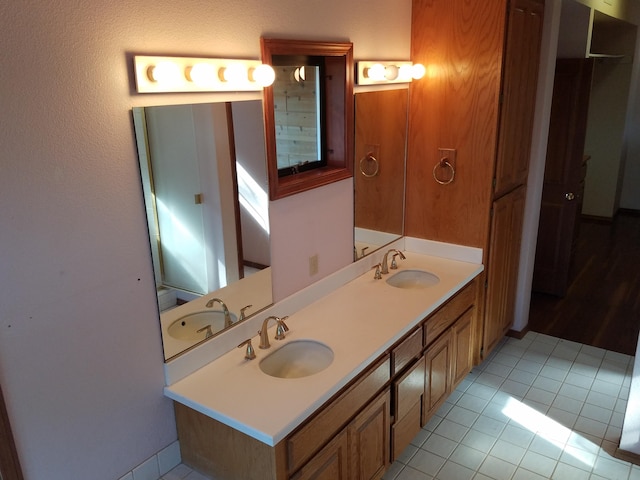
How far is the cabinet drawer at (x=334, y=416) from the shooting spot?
5.50 ft

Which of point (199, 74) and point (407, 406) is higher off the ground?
point (199, 74)

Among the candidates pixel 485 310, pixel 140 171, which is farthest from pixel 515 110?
pixel 140 171

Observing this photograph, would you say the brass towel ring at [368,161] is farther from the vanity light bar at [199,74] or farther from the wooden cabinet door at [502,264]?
the vanity light bar at [199,74]

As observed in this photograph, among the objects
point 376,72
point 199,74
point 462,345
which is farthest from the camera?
point 462,345

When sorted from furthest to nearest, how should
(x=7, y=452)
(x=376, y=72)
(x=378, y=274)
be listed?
(x=378, y=274), (x=376, y=72), (x=7, y=452)

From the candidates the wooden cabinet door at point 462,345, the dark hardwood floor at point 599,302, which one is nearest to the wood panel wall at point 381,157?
the wooden cabinet door at point 462,345

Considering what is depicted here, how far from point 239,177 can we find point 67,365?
0.90 meters

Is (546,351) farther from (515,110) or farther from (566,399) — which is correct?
(515,110)

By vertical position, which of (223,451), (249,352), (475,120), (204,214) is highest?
(475,120)

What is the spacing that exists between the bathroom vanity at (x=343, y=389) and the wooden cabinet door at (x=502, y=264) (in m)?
0.23

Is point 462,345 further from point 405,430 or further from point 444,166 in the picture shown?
point 444,166

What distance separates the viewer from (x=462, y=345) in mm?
2889

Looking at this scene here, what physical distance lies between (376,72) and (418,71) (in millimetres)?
382

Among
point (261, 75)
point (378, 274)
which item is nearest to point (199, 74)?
point (261, 75)
